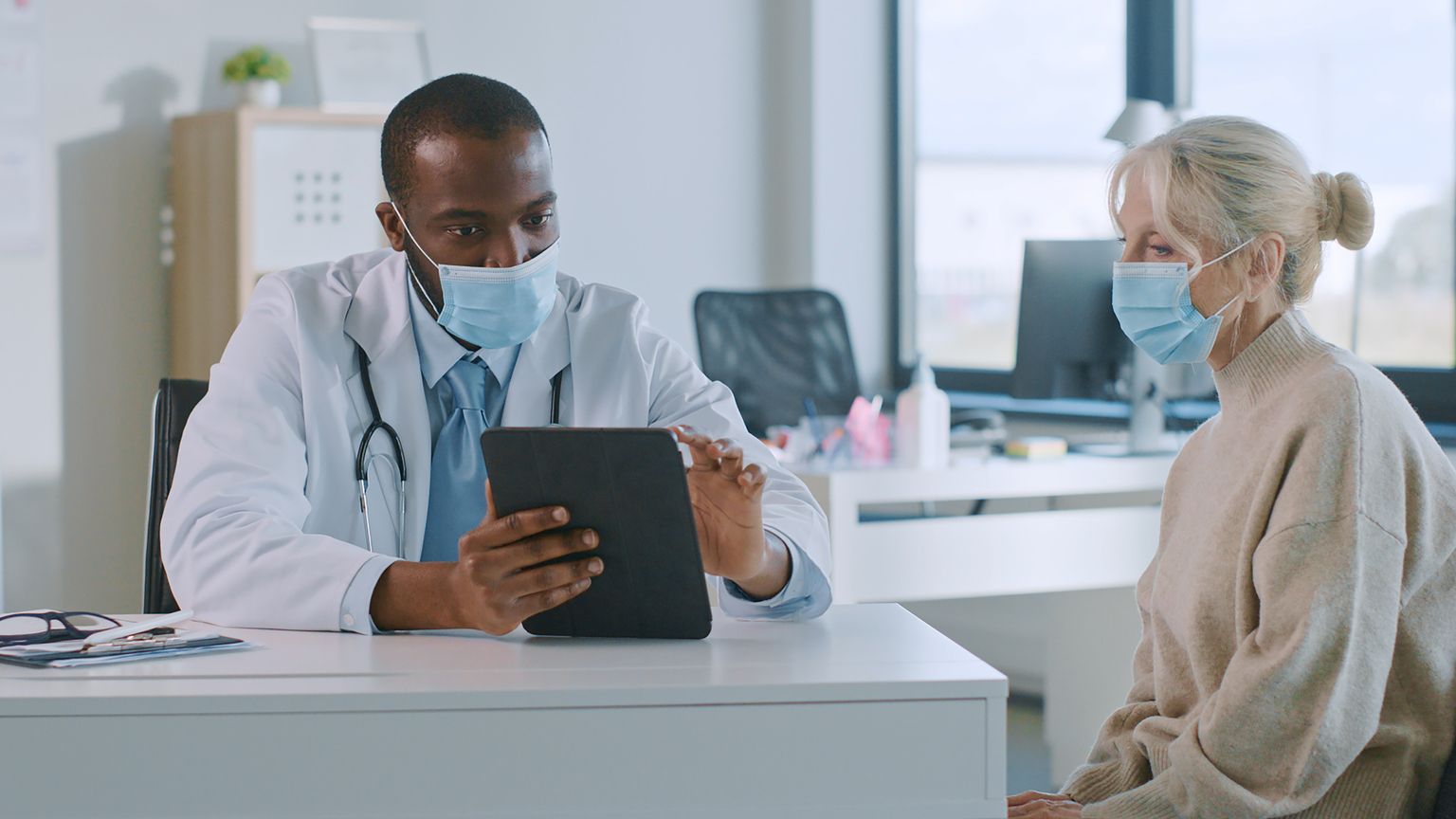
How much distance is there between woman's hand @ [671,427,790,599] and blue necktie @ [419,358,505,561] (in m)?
0.39

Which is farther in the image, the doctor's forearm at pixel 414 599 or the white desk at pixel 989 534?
the white desk at pixel 989 534

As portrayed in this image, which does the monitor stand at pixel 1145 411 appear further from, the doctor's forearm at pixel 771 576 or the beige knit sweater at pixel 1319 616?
the doctor's forearm at pixel 771 576

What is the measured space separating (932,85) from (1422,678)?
12.6 ft

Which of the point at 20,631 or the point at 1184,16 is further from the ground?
the point at 1184,16

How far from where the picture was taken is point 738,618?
1301 mm

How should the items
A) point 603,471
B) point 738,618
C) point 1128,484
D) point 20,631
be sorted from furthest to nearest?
point 1128,484 < point 738,618 < point 20,631 < point 603,471

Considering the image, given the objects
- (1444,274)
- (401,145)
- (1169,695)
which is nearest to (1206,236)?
(1169,695)

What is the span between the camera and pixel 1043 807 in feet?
4.35

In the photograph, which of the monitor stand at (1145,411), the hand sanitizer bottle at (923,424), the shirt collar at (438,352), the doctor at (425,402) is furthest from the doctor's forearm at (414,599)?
the monitor stand at (1145,411)

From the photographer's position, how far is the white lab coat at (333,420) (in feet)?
4.12

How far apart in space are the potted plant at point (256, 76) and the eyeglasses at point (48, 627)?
8.61 feet

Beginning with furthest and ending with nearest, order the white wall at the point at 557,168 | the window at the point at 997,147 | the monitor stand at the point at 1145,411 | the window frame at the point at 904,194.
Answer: the window frame at the point at 904,194 → the window at the point at 997,147 → the white wall at the point at 557,168 → the monitor stand at the point at 1145,411

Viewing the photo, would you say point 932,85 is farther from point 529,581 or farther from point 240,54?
point 529,581

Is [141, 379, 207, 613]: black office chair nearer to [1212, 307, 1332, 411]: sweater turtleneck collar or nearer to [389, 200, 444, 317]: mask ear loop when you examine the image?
[389, 200, 444, 317]: mask ear loop
